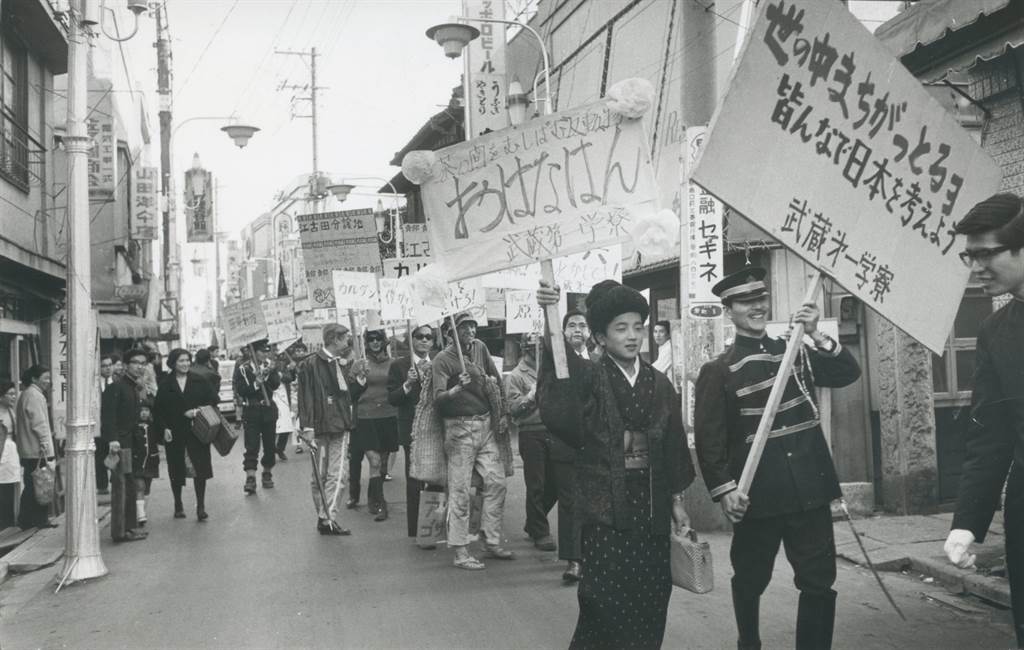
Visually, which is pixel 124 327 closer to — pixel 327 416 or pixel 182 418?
pixel 182 418

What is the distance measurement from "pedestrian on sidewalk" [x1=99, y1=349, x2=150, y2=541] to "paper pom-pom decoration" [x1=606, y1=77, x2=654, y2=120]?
684 centimetres

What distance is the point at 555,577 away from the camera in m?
7.55

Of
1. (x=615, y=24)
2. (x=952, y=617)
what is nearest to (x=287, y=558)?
(x=952, y=617)

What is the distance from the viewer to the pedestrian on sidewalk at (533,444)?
8.28m

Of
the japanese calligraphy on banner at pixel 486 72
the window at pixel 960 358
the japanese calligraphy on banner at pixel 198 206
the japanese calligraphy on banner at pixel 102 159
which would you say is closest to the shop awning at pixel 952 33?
the window at pixel 960 358

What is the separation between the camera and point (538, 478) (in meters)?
8.71

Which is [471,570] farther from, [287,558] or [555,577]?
[287,558]

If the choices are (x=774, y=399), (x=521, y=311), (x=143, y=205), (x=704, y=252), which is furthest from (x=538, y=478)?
(x=143, y=205)

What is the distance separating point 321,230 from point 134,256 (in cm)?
1496

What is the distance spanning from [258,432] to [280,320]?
244 inches

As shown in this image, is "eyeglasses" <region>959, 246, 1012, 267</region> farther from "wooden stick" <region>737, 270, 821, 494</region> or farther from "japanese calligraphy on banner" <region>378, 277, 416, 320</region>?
"japanese calligraphy on banner" <region>378, 277, 416, 320</region>

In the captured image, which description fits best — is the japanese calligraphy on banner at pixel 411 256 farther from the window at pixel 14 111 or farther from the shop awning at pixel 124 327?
the shop awning at pixel 124 327

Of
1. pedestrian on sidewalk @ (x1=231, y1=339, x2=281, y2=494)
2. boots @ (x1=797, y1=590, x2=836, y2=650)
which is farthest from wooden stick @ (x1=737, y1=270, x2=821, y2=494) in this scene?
pedestrian on sidewalk @ (x1=231, y1=339, x2=281, y2=494)

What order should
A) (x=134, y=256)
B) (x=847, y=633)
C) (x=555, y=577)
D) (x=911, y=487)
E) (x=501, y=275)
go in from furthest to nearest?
(x=134, y=256) → (x=501, y=275) → (x=911, y=487) → (x=555, y=577) → (x=847, y=633)
